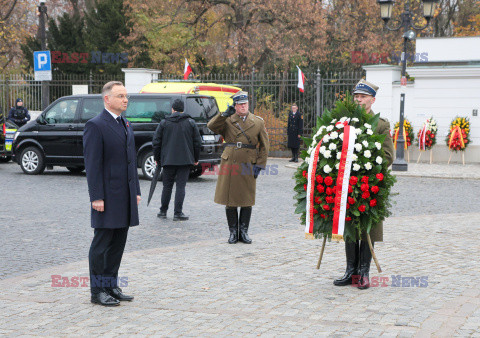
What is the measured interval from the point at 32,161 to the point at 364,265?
12.7 meters

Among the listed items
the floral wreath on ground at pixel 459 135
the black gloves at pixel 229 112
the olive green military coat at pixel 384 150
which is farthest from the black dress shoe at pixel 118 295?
the floral wreath on ground at pixel 459 135

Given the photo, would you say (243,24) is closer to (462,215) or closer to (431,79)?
(431,79)

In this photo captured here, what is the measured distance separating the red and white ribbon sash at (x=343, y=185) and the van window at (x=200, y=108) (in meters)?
9.78

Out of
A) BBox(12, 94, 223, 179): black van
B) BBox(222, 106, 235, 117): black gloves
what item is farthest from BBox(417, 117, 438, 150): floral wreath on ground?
BBox(222, 106, 235, 117): black gloves

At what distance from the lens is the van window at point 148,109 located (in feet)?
52.7

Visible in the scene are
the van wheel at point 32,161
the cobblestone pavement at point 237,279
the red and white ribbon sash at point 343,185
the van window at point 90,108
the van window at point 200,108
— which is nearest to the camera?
the cobblestone pavement at point 237,279

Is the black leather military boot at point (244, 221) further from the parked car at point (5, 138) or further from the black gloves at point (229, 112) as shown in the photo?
the parked car at point (5, 138)

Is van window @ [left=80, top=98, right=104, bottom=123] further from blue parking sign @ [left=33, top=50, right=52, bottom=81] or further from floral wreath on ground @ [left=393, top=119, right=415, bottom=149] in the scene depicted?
floral wreath on ground @ [left=393, top=119, right=415, bottom=149]

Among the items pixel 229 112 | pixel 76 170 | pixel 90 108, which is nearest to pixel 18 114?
pixel 76 170

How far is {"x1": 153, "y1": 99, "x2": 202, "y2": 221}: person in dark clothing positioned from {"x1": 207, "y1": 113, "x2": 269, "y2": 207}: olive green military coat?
7.27 feet

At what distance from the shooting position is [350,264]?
652cm

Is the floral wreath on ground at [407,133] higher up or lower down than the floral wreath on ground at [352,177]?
lower down

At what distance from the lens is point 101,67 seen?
31625 millimetres

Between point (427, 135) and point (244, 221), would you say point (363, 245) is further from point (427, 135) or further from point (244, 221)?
point (427, 135)
